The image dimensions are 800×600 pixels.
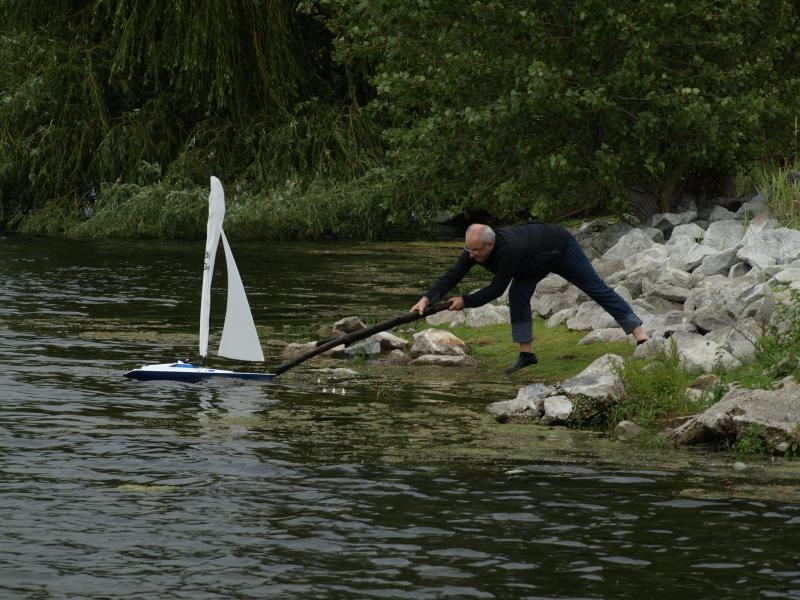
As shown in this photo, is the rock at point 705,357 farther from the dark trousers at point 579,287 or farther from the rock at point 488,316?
the rock at point 488,316

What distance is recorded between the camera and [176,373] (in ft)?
38.7

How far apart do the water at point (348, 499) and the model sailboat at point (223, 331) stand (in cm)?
23

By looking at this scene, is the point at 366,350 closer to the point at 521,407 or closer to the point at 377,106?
the point at 521,407

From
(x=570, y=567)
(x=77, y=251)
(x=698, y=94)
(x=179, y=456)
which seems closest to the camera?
(x=570, y=567)

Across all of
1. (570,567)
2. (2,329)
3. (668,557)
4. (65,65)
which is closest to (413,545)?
(570,567)

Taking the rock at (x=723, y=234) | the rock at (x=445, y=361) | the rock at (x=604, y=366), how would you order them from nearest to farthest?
the rock at (x=604, y=366), the rock at (x=445, y=361), the rock at (x=723, y=234)

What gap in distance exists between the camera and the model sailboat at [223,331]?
456 inches

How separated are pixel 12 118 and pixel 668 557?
86.3 feet

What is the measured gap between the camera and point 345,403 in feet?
35.6

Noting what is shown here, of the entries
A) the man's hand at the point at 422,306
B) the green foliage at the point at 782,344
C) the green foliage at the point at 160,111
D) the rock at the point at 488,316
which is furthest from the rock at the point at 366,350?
the green foliage at the point at 160,111

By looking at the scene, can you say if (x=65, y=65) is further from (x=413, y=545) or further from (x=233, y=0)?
(x=413, y=545)

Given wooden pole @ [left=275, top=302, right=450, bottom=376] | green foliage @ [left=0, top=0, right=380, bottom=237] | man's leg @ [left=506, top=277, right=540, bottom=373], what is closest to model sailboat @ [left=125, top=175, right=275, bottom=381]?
wooden pole @ [left=275, top=302, right=450, bottom=376]

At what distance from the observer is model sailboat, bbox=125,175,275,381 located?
11.6 metres

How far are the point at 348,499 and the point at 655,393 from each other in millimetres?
3719
